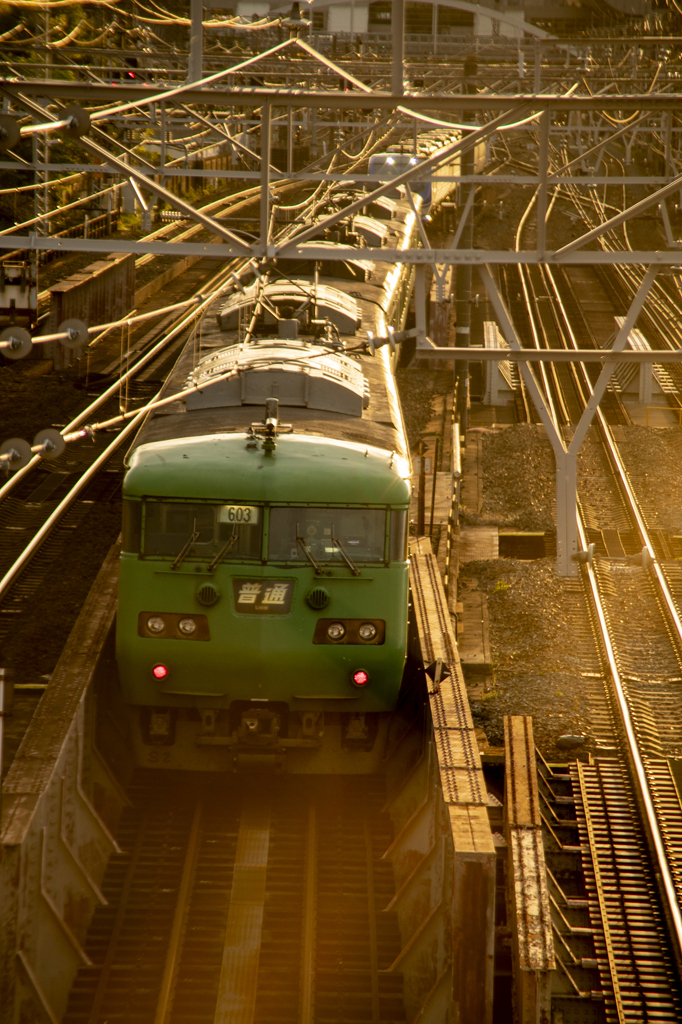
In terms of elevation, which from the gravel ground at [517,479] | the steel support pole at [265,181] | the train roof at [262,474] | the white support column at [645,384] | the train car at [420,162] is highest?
the train car at [420,162]

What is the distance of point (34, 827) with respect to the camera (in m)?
7.64

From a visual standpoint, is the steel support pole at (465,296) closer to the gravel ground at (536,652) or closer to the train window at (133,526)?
the gravel ground at (536,652)

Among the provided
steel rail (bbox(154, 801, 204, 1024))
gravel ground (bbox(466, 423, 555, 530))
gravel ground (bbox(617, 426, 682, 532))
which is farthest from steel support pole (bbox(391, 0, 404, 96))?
gravel ground (bbox(617, 426, 682, 532))

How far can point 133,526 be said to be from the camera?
937cm

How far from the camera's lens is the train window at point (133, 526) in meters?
9.35

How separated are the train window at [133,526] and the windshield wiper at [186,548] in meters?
0.34

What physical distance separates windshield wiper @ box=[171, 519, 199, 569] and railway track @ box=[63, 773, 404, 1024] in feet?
7.55

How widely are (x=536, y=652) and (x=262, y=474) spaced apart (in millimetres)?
6525

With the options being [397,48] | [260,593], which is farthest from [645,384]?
[260,593]

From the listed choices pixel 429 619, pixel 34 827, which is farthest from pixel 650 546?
pixel 34 827

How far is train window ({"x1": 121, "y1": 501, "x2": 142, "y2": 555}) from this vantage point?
9352 mm

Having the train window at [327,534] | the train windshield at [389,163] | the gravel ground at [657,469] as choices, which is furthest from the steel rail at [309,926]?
the train windshield at [389,163]

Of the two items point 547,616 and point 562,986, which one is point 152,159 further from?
point 562,986

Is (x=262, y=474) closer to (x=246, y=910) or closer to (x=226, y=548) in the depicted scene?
(x=226, y=548)
